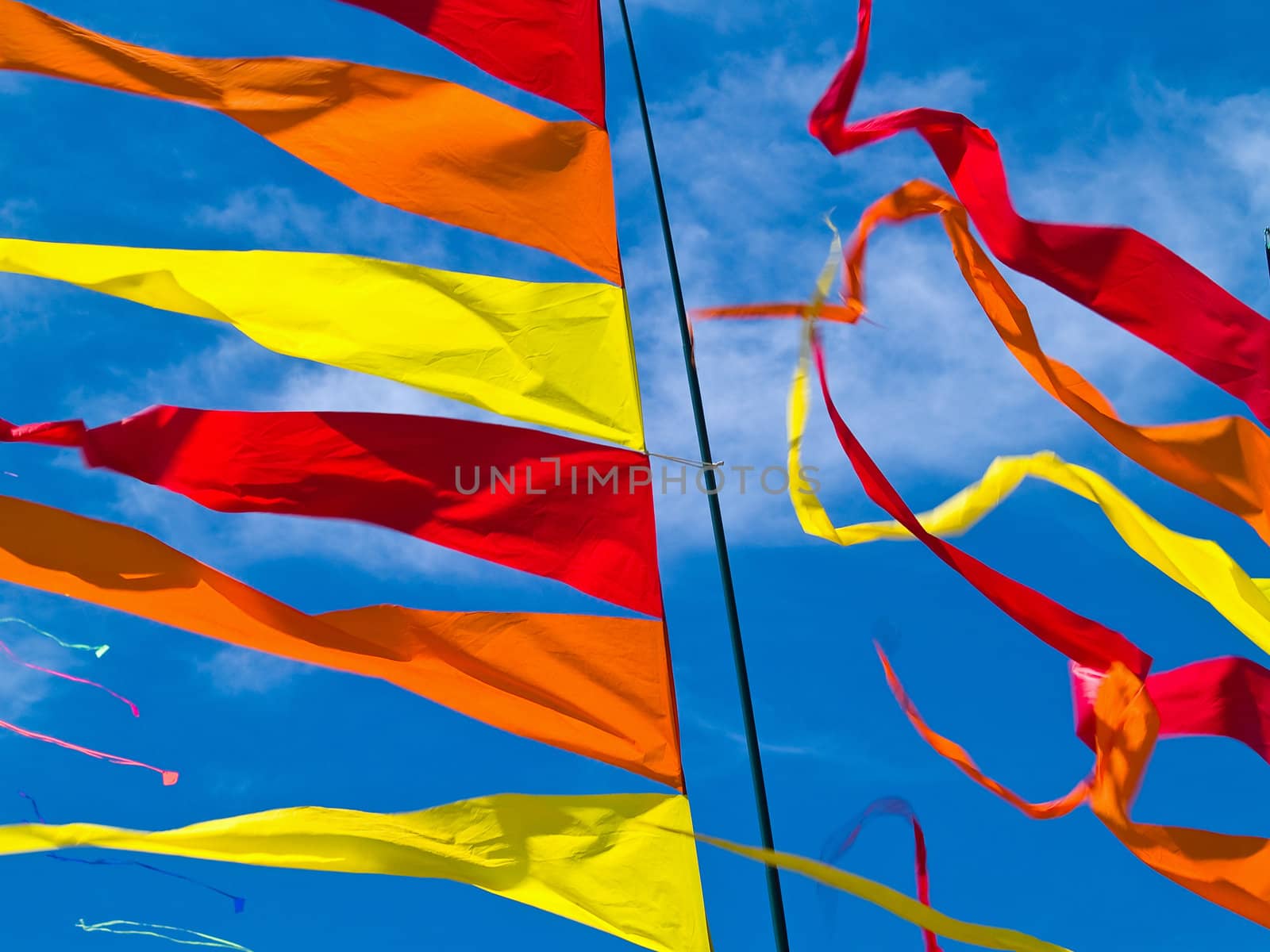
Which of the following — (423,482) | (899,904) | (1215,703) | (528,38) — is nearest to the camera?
(899,904)

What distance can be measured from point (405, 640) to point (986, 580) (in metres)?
2.68

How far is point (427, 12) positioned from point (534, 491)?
2.86m

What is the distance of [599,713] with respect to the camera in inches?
246

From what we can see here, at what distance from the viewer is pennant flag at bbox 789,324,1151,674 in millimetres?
5203

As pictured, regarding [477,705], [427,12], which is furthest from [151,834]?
[427,12]

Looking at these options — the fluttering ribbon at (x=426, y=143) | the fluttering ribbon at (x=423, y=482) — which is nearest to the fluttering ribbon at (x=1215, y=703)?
the fluttering ribbon at (x=423, y=482)

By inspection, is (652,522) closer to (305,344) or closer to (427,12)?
(305,344)

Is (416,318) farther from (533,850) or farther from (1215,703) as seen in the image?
(1215,703)

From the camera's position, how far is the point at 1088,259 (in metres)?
5.59

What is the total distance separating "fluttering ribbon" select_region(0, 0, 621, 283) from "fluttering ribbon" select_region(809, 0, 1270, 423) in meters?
1.94

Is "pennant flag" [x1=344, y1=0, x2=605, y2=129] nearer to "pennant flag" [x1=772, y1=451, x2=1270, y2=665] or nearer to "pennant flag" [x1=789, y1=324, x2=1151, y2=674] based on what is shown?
"pennant flag" [x1=789, y1=324, x2=1151, y2=674]

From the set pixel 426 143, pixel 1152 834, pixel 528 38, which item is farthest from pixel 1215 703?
pixel 528 38

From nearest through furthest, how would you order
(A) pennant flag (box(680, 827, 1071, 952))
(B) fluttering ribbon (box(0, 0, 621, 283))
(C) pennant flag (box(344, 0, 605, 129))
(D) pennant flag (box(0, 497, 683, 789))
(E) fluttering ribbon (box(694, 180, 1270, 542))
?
(A) pennant flag (box(680, 827, 1071, 952)), (E) fluttering ribbon (box(694, 180, 1270, 542)), (D) pennant flag (box(0, 497, 683, 789)), (B) fluttering ribbon (box(0, 0, 621, 283)), (C) pennant flag (box(344, 0, 605, 129))

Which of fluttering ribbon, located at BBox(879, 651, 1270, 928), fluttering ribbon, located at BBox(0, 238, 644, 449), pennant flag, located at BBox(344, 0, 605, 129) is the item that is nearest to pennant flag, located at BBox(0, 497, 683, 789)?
fluttering ribbon, located at BBox(0, 238, 644, 449)
